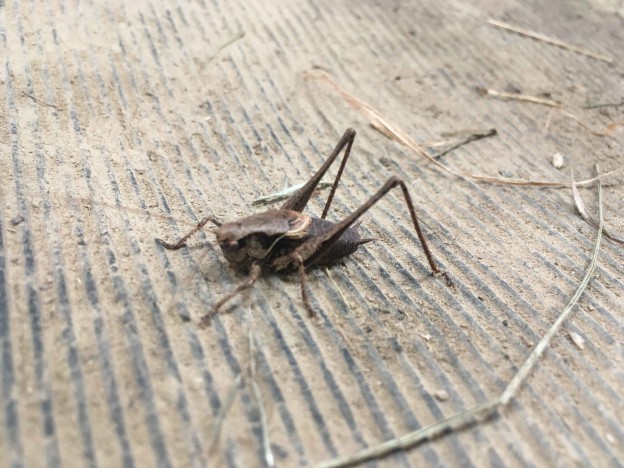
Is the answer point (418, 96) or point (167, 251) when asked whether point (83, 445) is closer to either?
point (167, 251)

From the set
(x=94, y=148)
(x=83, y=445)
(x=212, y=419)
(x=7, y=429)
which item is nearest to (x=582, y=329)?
(x=212, y=419)

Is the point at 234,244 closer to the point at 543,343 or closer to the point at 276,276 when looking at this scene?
the point at 276,276

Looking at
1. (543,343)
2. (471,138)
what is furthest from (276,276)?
(471,138)

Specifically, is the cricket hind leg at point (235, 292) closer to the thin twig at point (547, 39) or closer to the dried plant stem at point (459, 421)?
the dried plant stem at point (459, 421)

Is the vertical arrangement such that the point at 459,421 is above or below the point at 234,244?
below

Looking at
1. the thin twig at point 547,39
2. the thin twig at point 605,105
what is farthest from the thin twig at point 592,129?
the thin twig at point 547,39

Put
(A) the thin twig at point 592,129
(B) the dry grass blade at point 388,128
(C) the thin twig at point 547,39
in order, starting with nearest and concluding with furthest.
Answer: (B) the dry grass blade at point 388,128, (A) the thin twig at point 592,129, (C) the thin twig at point 547,39

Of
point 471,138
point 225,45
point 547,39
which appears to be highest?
point 547,39

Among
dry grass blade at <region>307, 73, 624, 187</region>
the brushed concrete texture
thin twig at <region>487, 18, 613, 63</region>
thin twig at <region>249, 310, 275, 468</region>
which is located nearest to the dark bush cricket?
the brushed concrete texture
